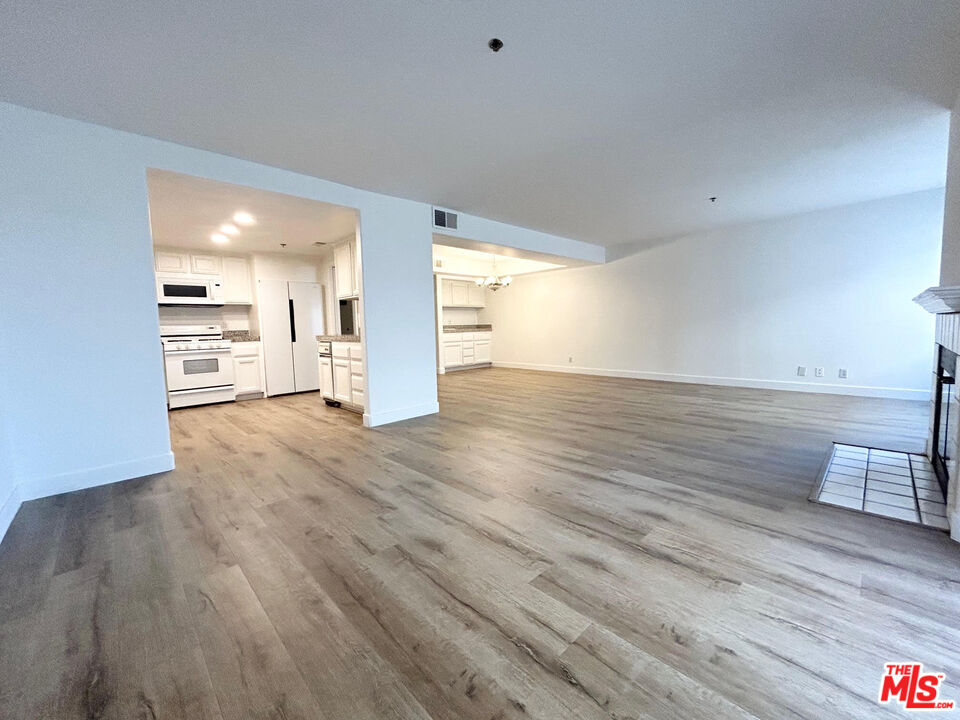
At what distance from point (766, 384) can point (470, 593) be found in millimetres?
6267

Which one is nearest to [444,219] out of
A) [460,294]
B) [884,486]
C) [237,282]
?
[237,282]

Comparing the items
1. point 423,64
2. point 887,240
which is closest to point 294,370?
point 423,64

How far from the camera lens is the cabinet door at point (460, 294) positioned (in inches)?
362

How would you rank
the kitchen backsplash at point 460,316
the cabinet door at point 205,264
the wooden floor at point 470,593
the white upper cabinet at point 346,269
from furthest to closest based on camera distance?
1. the kitchen backsplash at point 460,316
2. the cabinet door at point 205,264
3. the white upper cabinet at point 346,269
4. the wooden floor at point 470,593

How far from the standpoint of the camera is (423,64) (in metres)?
2.06

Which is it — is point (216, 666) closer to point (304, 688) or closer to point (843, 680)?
point (304, 688)

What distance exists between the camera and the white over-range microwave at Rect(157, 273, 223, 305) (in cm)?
545

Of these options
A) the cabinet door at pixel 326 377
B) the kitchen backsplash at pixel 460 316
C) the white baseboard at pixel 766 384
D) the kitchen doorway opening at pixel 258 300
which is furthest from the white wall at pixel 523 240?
the kitchen backsplash at pixel 460 316

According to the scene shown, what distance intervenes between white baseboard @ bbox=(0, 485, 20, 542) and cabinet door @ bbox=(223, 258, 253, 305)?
418 cm

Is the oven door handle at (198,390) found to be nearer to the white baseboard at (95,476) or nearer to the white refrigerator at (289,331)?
the white refrigerator at (289,331)

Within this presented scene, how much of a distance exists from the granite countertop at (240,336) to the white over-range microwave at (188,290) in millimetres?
514

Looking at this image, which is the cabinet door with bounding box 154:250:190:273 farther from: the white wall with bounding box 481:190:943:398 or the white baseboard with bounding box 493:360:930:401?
the white baseboard with bounding box 493:360:930:401

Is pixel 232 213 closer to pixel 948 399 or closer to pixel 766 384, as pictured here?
pixel 948 399

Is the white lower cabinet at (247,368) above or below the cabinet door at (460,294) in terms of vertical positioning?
below
